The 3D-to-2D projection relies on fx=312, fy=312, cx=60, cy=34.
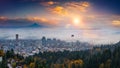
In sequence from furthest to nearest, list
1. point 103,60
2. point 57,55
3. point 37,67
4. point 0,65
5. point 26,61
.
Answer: point 57,55, point 103,60, point 26,61, point 37,67, point 0,65

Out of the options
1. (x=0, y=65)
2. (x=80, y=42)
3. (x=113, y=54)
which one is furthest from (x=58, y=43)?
(x=0, y=65)

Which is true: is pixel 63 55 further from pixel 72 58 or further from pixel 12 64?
pixel 12 64

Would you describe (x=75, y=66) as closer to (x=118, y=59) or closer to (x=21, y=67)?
(x=118, y=59)

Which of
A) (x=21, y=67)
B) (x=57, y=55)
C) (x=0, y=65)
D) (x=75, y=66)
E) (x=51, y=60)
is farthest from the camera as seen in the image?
(x=57, y=55)

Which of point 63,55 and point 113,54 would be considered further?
point 63,55

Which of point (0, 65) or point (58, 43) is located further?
point (58, 43)

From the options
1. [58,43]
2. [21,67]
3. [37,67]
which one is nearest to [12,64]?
[21,67]

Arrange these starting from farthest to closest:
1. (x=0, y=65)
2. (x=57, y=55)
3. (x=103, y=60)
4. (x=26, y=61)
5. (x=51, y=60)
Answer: (x=57, y=55), (x=51, y=60), (x=103, y=60), (x=26, y=61), (x=0, y=65)

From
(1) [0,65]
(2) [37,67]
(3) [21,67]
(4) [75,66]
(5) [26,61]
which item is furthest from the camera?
(4) [75,66]
